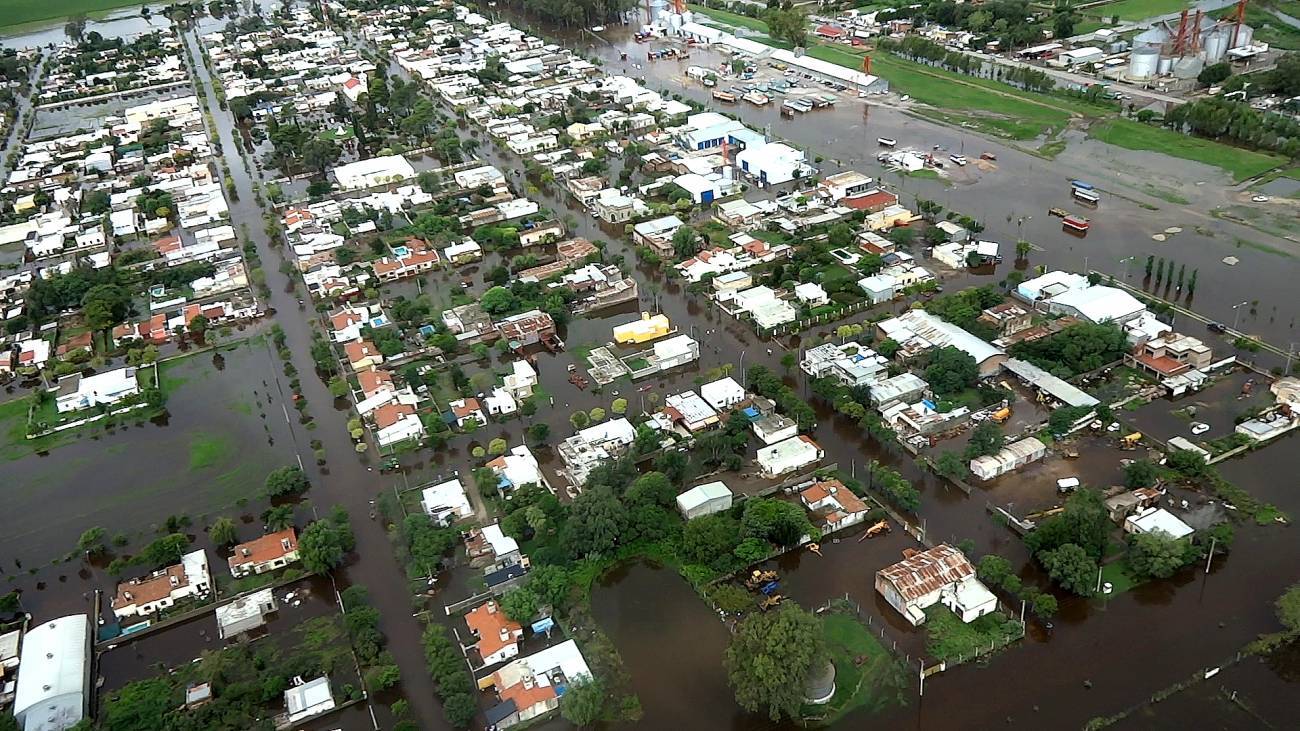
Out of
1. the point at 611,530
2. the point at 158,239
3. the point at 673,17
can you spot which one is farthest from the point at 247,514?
the point at 673,17

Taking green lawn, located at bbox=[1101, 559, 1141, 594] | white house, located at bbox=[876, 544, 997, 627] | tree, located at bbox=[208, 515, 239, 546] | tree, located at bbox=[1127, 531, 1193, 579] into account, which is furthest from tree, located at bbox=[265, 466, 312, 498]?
tree, located at bbox=[1127, 531, 1193, 579]

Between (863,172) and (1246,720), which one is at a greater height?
(863,172)

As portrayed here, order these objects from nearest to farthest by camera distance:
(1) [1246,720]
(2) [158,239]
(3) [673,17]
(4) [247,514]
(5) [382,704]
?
1. (1) [1246,720]
2. (5) [382,704]
3. (4) [247,514]
4. (2) [158,239]
5. (3) [673,17]

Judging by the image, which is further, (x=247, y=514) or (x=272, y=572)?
(x=247, y=514)

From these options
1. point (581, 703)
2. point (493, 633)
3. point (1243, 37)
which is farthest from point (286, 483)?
point (1243, 37)

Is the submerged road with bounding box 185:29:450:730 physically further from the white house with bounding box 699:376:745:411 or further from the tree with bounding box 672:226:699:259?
the tree with bounding box 672:226:699:259

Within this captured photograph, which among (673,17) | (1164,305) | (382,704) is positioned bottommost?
(382,704)

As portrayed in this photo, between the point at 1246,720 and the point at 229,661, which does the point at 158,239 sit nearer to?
the point at 229,661

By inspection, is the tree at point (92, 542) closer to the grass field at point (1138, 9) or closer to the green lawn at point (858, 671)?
the green lawn at point (858, 671)
